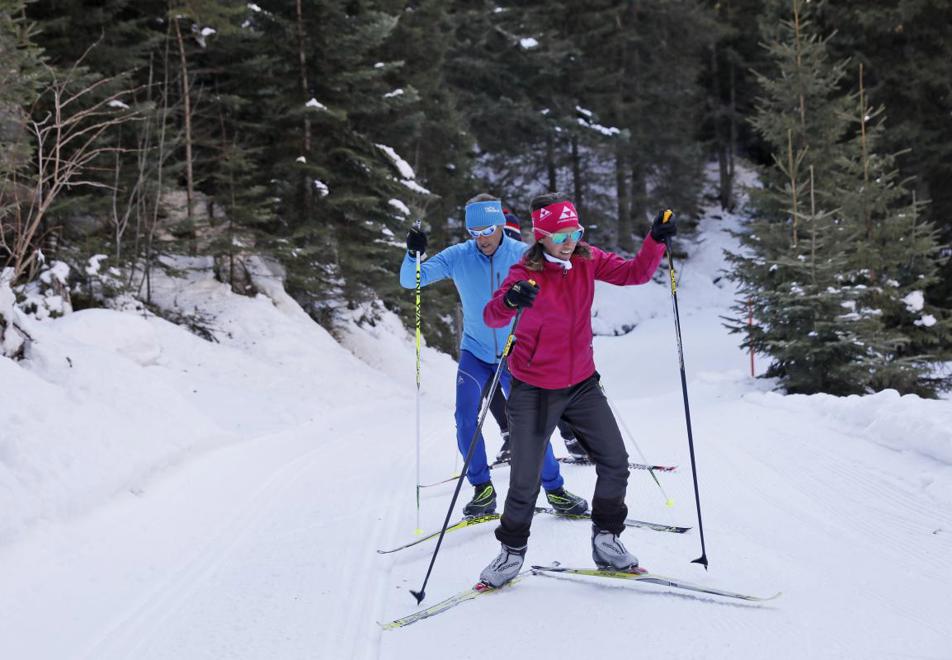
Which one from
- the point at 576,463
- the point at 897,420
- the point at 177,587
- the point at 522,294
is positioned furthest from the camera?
the point at 576,463

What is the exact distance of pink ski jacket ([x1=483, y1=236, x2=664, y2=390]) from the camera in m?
3.71

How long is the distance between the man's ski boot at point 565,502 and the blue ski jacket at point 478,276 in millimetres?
1061

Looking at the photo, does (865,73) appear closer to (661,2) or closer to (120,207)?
(661,2)

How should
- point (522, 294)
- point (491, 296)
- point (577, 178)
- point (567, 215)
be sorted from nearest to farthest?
point (522, 294) < point (567, 215) < point (491, 296) < point (577, 178)

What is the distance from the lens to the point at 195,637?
3.52 metres

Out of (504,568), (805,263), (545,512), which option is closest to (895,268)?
(805,263)

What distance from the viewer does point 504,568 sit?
12.5 feet

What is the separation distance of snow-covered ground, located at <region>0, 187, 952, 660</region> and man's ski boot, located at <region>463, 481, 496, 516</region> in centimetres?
18

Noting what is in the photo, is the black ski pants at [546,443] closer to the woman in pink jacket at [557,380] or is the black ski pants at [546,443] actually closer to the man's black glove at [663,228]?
the woman in pink jacket at [557,380]

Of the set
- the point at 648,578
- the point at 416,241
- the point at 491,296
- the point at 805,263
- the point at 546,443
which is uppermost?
the point at 805,263

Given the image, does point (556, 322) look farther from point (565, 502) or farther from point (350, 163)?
point (350, 163)

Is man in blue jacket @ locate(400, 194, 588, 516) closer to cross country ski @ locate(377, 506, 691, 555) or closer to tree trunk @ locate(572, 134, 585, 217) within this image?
cross country ski @ locate(377, 506, 691, 555)

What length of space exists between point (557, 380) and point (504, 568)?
1.04 m

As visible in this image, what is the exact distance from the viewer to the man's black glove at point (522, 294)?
343 centimetres
